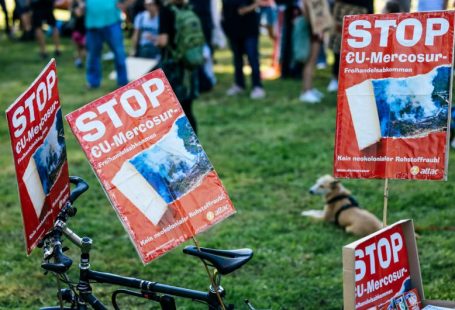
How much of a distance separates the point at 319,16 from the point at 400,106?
708 cm

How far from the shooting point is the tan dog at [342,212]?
6852 mm

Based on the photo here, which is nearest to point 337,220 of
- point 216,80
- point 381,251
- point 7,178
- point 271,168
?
point 271,168

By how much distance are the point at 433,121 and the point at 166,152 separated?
1.43 meters

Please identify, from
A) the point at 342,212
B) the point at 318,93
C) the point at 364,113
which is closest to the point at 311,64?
the point at 318,93

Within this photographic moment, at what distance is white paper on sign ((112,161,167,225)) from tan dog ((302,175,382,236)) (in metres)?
3.30

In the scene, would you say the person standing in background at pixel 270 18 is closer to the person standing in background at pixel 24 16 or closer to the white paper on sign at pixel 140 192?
the person standing in background at pixel 24 16

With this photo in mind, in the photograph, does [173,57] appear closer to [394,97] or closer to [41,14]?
[394,97]

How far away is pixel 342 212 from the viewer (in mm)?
7043

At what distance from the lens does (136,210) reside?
383 cm

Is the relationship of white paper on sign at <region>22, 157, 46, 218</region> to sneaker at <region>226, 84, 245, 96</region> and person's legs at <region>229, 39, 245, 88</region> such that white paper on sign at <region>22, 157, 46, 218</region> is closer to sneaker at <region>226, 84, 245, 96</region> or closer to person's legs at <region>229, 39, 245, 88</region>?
person's legs at <region>229, 39, 245, 88</region>

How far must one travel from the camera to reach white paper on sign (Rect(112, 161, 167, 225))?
3.82m

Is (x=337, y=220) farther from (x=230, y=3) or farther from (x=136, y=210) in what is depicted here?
(x=230, y=3)

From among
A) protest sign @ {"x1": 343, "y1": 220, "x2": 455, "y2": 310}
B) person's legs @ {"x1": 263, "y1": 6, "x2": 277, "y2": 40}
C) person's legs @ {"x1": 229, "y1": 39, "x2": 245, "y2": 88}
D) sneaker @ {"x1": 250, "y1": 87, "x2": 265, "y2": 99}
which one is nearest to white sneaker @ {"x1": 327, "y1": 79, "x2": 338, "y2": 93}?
sneaker @ {"x1": 250, "y1": 87, "x2": 265, "y2": 99}

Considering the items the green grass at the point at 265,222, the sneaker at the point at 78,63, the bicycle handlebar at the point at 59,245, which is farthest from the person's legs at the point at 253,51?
the bicycle handlebar at the point at 59,245
